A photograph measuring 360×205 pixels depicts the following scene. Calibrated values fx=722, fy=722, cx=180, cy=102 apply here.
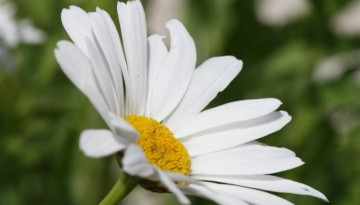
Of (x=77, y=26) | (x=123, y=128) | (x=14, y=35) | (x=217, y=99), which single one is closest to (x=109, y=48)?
(x=77, y=26)

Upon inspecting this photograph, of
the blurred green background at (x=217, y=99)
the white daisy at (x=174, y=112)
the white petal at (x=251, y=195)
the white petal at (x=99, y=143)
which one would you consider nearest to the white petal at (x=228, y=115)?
the white daisy at (x=174, y=112)

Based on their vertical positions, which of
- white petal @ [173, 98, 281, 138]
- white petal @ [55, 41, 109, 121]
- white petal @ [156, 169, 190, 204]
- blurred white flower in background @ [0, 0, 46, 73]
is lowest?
white petal @ [156, 169, 190, 204]

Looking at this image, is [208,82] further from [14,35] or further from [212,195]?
[14,35]

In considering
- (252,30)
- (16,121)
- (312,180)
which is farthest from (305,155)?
(16,121)

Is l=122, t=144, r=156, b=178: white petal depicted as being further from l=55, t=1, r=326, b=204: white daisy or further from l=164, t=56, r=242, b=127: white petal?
l=164, t=56, r=242, b=127: white petal

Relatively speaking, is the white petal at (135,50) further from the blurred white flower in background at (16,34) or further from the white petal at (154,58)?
the blurred white flower in background at (16,34)

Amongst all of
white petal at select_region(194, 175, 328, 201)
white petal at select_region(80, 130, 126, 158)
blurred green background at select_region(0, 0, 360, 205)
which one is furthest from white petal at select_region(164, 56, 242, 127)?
blurred green background at select_region(0, 0, 360, 205)
